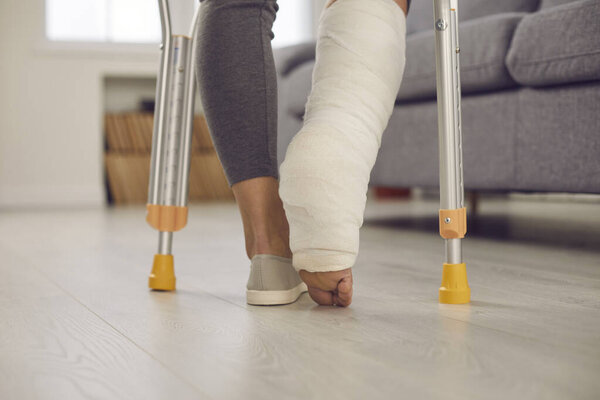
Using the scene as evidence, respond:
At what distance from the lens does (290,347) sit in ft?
2.34

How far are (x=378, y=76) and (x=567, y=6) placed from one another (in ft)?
2.32

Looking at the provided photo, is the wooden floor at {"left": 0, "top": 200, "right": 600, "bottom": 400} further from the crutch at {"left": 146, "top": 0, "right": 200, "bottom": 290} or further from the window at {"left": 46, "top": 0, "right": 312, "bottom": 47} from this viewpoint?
the window at {"left": 46, "top": 0, "right": 312, "bottom": 47}

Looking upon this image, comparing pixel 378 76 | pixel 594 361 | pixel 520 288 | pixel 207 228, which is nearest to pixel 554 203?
pixel 207 228

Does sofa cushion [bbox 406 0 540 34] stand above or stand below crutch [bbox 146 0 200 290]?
above

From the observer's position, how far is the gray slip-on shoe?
3.10ft

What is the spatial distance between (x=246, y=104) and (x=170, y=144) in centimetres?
19

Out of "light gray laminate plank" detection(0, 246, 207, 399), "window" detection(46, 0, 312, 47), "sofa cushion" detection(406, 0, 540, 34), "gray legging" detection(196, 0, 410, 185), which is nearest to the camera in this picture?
"light gray laminate plank" detection(0, 246, 207, 399)

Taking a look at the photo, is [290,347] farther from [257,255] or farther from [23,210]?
[23,210]

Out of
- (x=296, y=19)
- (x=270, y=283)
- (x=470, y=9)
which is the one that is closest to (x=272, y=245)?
(x=270, y=283)

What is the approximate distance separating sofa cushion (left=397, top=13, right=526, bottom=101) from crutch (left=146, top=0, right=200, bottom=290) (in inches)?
31.1

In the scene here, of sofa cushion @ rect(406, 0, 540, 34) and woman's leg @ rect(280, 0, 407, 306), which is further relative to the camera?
sofa cushion @ rect(406, 0, 540, 34)

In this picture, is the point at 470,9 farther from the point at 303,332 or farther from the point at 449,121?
the point at 303,332

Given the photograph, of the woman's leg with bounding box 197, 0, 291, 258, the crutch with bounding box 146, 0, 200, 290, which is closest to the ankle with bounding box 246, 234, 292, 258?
the woman's leg with bounding box 197, 0, 291, 258

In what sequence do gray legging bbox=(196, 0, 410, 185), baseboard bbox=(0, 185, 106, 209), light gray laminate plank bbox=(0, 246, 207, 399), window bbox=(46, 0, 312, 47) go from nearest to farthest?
light gray laminate plank bbox=(0, 246, 207, 399) → gray legging bbox=(196, 0, 410, 185) → baseboard bbox=(0, 185, 106, 209) → window bbox=(46, 0, 312, 47)
